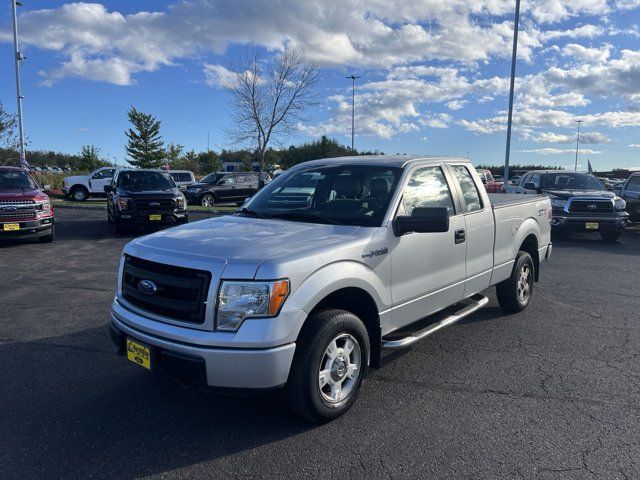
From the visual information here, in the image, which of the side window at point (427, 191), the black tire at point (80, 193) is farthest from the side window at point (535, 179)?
the black tire at point (80, 193)

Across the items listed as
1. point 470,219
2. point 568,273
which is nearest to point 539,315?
point 470,219

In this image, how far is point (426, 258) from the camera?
432cm

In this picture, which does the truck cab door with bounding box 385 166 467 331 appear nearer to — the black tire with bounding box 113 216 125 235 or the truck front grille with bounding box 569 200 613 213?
the truck front grille with bounding box 569 200 613 213

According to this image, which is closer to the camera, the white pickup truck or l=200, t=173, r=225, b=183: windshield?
l=200, t=173, r=225, b=183: windshield

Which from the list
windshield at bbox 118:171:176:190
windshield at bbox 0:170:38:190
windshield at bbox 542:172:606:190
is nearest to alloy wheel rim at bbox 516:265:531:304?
windshield at bbox 542:172:606:190

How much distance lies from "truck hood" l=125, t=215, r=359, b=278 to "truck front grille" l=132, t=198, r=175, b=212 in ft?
31.8

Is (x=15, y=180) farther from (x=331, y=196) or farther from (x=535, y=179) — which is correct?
(x=535, y=179)

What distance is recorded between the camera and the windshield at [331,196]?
416cm

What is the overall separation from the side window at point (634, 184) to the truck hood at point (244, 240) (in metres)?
14.6

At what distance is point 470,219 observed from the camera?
5035 mm

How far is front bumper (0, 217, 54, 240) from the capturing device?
→ 10766 millimetres

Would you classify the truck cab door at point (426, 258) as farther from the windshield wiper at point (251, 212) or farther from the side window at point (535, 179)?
the side window at point (535, 179)

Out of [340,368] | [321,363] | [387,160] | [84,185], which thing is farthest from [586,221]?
[84,185]

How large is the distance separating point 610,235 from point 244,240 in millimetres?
12478
